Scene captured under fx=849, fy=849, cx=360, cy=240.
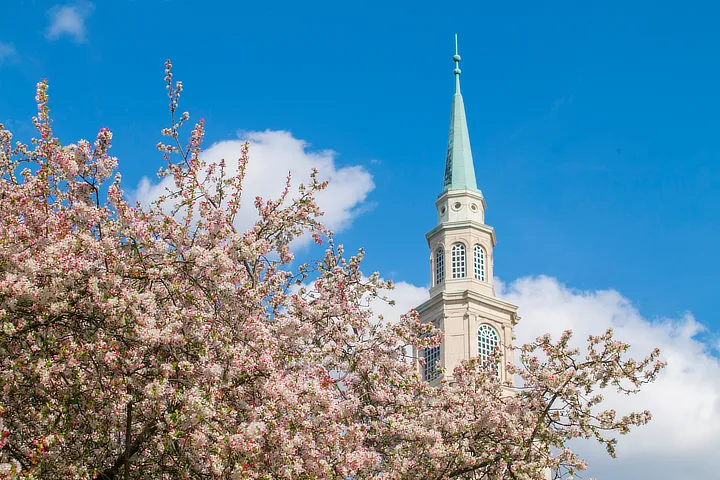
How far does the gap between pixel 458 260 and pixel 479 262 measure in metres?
1.47

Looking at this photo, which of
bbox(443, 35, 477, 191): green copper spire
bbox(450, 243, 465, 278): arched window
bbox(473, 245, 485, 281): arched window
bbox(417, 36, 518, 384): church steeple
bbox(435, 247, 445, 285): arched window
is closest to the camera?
bbox(417, 36, 518, 384): church steeple

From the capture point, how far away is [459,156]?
59.5 m

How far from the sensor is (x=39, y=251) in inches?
418

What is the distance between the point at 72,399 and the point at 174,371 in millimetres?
1314

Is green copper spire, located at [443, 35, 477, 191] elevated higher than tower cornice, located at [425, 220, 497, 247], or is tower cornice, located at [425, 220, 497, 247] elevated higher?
green copper spire, located at [443, 35, 477, 191]

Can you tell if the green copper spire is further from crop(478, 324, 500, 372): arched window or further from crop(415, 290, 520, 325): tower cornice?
crop(478, 324, 500, 372): arched window

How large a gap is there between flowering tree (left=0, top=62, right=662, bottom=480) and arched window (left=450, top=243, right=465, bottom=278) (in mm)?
40177

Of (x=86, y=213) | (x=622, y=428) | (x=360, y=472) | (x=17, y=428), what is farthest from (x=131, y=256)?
(x=622, y=428)

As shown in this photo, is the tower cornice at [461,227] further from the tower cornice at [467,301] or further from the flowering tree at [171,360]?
the flowering tree at [171,360]

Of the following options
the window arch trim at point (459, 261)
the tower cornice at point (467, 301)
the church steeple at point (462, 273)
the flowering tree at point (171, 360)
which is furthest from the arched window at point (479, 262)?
the flowering tree at point (171, 360)

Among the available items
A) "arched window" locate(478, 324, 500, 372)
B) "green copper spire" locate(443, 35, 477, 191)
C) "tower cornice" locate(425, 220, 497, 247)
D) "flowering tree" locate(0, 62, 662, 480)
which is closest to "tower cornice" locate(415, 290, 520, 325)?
"arched window" locate(478, 324, 500, 372)

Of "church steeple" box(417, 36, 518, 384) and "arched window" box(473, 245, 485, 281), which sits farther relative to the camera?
"arched window" box(473, 245, 485, 281)

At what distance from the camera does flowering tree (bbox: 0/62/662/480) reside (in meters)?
10.1

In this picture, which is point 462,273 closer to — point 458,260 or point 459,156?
point 458,260
